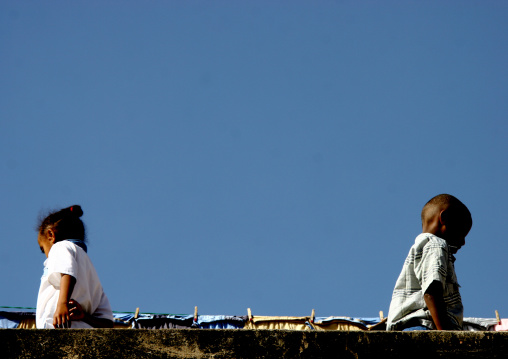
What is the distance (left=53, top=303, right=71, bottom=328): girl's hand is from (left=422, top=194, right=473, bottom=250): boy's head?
6.82ft

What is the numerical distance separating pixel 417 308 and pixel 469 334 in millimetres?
933

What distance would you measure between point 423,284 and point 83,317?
188cm

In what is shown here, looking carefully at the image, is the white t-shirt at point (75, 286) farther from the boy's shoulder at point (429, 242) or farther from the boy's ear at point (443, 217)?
the boy's ear at point (443, 217)

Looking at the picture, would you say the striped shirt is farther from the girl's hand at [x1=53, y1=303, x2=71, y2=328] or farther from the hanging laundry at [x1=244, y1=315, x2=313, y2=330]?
the hanging laundry at [x1=244, y1=315, x2=313, y2=330]

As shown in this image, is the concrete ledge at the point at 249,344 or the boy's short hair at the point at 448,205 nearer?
the concrete ledge at the point at 249,344

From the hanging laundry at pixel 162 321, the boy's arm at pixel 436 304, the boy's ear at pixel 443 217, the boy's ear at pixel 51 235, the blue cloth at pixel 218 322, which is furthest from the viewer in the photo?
the blue cloth at pixel 218 322

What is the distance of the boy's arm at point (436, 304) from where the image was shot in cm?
322

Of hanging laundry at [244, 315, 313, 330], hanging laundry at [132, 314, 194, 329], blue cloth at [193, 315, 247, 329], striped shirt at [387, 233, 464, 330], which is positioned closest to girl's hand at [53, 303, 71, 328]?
striped shirt at [387, 233, 464, 330]

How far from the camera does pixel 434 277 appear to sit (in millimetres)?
3295

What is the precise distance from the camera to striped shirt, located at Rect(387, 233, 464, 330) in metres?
3.33

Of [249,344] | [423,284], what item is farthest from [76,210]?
[423,284]

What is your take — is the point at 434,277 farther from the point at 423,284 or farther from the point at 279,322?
the point at 279,322

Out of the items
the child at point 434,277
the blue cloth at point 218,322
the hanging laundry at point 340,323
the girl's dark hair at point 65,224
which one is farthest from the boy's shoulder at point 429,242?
the blue cloth at point 218,322

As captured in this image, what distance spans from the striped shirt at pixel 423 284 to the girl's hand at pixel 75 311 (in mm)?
1709
